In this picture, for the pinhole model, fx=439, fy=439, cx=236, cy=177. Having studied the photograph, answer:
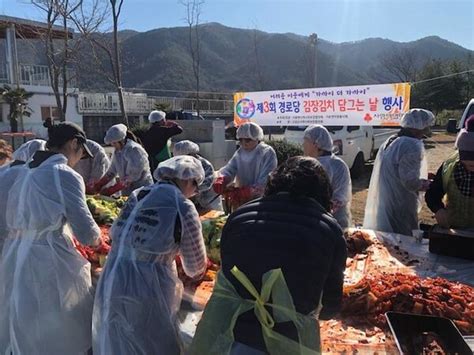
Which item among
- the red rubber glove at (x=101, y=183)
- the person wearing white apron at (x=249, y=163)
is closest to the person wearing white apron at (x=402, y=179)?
the person wearing white apron at (x=249, y=163)

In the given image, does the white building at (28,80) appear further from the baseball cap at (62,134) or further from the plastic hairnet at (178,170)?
the plastic hairnet at (178,170)

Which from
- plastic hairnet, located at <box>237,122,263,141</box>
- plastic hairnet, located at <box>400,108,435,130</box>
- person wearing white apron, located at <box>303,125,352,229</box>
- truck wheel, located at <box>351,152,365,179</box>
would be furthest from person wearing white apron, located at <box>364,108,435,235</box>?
truck wheel, located at <box>351,152,365,179</box>

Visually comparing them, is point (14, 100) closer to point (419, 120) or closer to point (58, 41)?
point (58, 41)

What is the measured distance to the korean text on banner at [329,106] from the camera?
851 cm

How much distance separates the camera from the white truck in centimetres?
1044

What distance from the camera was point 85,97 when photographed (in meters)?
22.9

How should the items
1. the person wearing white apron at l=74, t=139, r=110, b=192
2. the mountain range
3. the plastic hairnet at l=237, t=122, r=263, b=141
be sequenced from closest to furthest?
the plastic hairnet at l=237, t=122, r=263, b=141 → the person wearing white apron at l=74, t=139, r=110, b=192 → the mountain range

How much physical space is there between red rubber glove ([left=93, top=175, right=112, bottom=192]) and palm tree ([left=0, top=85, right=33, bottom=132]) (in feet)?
52.7

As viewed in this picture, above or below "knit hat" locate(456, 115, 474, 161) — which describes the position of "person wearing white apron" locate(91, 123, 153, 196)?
below

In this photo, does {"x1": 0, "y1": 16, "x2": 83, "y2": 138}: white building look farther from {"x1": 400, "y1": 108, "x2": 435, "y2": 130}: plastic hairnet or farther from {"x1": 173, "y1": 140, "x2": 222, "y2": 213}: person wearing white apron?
Answer: {"x1": 400, "y1": 108, "x2": 435, "y2": 130}: plastic hairnet

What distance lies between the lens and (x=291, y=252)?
1.62 metres

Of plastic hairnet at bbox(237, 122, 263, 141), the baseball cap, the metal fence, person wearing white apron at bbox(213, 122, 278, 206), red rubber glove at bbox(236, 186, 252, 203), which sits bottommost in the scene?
red rubber glove at bbox(236, 186, 252, 203)

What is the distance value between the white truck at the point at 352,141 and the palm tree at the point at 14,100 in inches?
524

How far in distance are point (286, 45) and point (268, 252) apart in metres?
94.1
